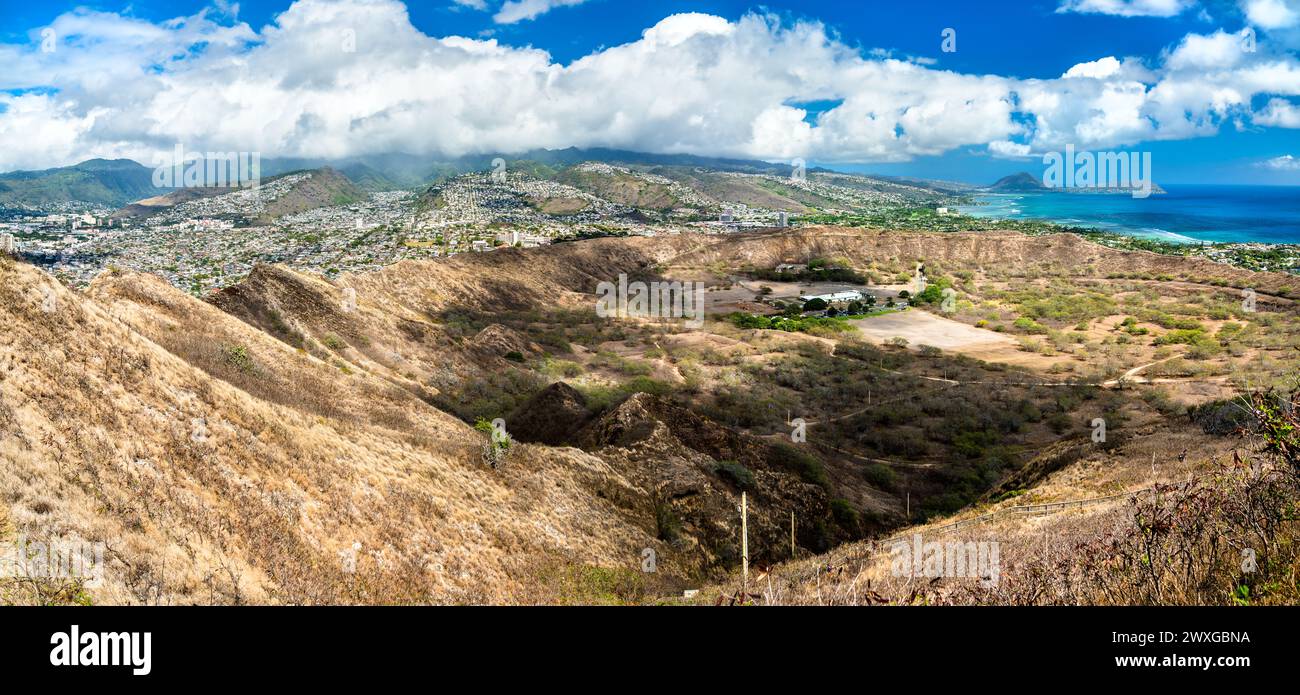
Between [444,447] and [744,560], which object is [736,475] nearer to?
[444,447]

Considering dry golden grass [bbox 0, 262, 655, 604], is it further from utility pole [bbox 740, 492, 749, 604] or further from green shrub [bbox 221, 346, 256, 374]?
utility pole [bbox 740, 492, 749, 604]

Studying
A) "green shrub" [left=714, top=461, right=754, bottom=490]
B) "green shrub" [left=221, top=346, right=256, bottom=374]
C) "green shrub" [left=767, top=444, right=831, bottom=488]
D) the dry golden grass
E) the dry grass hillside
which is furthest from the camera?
"green shrub" [left=767, top=444, right=831, bottom=488]

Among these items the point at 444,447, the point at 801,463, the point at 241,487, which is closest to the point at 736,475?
the point at 801,463

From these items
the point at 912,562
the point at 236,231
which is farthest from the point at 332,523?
the point at 236,231

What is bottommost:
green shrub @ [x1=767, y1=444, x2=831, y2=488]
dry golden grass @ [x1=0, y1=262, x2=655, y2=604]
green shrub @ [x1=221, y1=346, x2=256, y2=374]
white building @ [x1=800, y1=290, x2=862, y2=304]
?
green shrub @ [x1=767, y1=444, x2=831, y2=488]

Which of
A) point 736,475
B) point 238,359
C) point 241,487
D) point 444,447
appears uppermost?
point 238,359

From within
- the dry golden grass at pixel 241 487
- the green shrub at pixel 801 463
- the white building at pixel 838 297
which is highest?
the white building at pixel 838 297

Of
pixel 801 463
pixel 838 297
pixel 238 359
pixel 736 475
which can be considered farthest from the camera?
pixel 838 297

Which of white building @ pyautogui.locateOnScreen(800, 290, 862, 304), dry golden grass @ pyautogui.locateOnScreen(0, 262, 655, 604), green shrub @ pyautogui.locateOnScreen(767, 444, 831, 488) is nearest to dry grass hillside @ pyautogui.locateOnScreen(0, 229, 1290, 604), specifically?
dry golden grass @ pyautogui.locateOnScreen(0, 262, 655, 604)

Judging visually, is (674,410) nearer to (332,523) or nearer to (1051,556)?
(332,523)

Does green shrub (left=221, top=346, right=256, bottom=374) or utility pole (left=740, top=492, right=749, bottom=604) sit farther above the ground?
green shrub (left=221, top=346, right=256, bottom=374)

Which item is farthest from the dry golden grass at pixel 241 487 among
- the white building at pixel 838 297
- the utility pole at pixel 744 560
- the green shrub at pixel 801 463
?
the white building at pixel 838 297

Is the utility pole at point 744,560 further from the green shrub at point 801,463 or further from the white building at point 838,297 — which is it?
the white building at point 838,297
